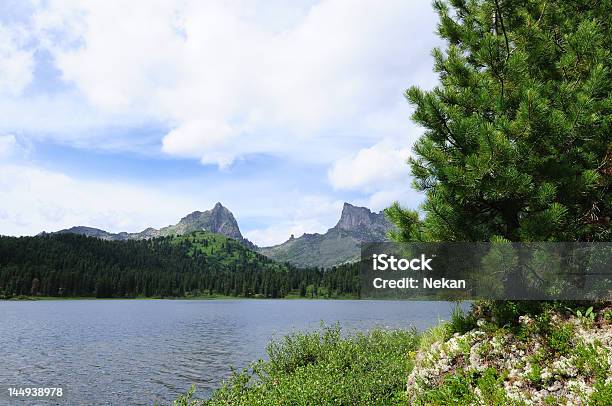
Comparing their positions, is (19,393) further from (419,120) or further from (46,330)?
(46,330)

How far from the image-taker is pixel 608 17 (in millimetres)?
14242

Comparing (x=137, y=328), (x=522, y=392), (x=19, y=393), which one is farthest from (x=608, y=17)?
(x=137, y=328)

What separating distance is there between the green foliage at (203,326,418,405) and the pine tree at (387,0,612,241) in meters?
6.11

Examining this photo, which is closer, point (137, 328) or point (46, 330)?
point (46, 330)

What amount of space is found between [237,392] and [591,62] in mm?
16741

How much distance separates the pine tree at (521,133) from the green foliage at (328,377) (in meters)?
6.11

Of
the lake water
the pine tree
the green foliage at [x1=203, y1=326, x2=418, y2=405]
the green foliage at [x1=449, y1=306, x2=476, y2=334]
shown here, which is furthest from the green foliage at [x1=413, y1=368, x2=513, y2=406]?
the lake water

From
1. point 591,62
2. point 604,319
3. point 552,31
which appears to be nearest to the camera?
point 604,319

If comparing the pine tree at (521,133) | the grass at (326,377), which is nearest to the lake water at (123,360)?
the grass at (326,377)

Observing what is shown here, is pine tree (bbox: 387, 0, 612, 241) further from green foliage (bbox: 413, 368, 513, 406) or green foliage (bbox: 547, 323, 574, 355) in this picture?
green foliage (bbox: 413, 368, 513, 406)

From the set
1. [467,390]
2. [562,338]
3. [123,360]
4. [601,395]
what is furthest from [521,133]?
[123,360]

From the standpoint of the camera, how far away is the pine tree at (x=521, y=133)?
11.3 meters

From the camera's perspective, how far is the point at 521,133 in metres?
11.3

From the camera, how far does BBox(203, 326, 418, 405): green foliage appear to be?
15055 mm
